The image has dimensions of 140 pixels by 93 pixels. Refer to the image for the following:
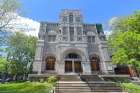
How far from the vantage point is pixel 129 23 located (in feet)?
62.4

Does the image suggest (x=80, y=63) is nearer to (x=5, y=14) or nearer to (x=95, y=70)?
(x=95, y=70)

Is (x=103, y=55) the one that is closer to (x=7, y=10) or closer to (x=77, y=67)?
(x=77, y=67)

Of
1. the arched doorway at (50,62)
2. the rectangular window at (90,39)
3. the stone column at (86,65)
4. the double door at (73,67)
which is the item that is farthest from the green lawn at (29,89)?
the rectangular window at (90,39)

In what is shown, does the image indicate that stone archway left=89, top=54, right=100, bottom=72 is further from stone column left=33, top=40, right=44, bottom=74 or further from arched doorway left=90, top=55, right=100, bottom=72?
stone column left=33, top=40, right=44, bottom=74

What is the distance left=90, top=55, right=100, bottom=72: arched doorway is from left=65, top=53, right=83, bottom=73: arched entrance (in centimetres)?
193

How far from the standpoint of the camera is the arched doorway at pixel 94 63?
29453mm

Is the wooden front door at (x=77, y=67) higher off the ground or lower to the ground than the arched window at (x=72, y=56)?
lower

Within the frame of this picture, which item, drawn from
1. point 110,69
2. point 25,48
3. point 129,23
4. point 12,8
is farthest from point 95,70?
point 25,48

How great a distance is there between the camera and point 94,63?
29.6 metres

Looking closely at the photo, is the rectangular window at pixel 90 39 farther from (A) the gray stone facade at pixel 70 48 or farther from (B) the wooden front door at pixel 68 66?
(B) the wooden front door at pixel 68 66

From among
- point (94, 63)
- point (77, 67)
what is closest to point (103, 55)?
point (94, 63)

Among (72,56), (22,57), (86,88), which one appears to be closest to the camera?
(86,88)

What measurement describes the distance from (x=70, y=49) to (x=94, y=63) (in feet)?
14.4

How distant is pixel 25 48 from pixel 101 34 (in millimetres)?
18188
